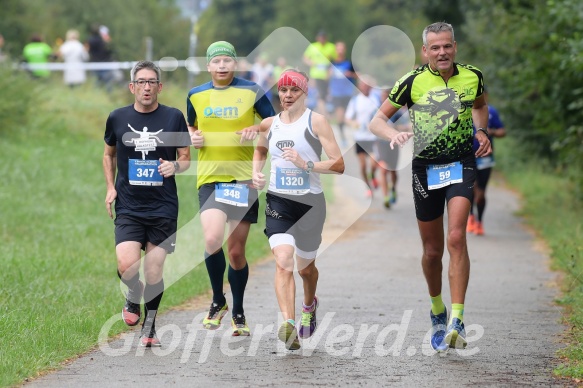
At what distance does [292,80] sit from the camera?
8219 mm

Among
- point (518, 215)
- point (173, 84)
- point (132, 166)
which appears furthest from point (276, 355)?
point (173, 84)

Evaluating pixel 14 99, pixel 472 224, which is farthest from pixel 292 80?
pixel 14 99

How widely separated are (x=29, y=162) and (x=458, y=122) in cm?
1247

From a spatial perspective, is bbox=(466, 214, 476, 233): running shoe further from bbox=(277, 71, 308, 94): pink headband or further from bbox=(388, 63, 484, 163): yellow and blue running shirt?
bbox=(277, 71, 308, 94): pink headband

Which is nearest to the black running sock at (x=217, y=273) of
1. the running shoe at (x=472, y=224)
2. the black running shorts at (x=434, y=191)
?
the black running shorts at (x=434, y=191)

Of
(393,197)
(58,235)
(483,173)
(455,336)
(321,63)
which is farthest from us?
(321,63)

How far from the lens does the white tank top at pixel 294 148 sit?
828cm

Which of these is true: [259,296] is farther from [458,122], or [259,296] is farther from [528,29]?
[528,29]

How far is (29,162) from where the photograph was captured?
19234 mm

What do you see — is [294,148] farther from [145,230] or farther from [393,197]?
[393,197]

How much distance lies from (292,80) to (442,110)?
3.64 ft

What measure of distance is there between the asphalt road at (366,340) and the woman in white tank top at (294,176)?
499mm

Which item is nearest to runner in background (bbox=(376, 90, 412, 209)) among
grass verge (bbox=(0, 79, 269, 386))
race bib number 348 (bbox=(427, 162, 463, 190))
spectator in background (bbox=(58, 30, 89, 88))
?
grass verge (bbox=(0, 79, 269, 386))

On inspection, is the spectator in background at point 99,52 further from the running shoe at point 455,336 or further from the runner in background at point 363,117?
the running shoe at point 455,336
